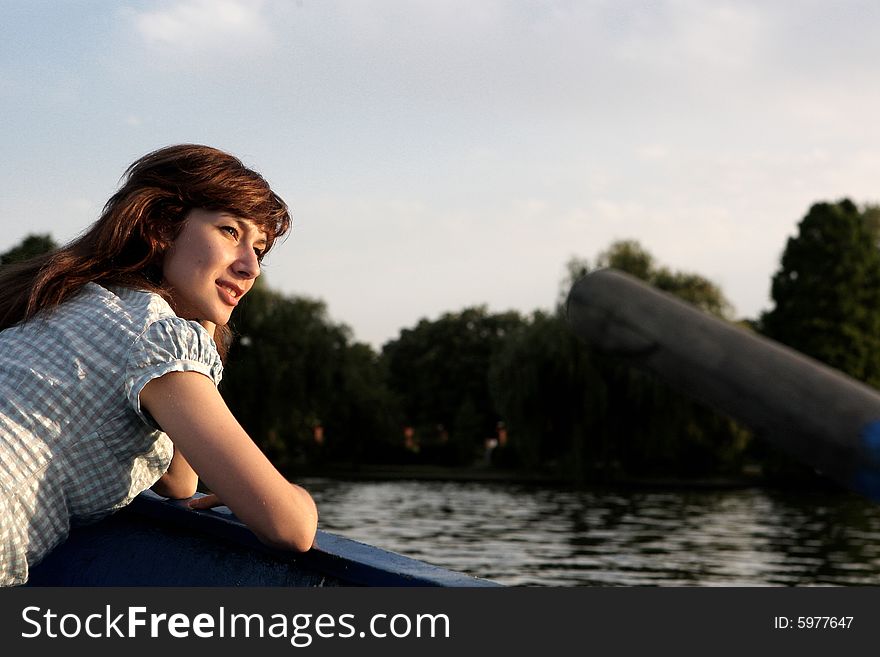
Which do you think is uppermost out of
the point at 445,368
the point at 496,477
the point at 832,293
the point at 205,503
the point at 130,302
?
the point at 832,293

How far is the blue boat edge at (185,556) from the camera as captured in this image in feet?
6.86

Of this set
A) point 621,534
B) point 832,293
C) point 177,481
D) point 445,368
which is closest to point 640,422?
point 621,534

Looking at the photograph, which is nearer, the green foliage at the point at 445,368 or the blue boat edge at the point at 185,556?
the blue boat edge at the point at 185,556

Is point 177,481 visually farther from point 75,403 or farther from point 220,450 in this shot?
point 220,450

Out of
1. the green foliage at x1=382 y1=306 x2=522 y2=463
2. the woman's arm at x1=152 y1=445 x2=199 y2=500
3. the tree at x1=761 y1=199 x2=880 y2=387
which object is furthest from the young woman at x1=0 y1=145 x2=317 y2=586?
the green foliage at x1=382 y1=306 x2=522 y2=463

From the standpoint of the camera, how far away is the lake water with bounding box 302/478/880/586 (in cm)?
1432

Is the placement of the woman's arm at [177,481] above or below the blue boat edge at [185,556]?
above

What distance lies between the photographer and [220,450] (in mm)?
1788

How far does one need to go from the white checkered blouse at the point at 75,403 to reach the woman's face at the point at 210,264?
0.15m

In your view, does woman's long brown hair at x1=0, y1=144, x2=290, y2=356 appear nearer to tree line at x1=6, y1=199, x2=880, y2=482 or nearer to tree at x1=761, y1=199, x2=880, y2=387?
tree line at x1=6, y1=199, x2=880, y2=482

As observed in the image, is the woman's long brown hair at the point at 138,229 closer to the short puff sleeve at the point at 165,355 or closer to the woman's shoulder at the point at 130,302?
the woman's shoulder at the point at 130,302

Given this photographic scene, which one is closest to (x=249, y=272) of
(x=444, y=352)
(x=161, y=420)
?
(x=161, y=420)

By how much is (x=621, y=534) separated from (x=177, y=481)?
17.4m

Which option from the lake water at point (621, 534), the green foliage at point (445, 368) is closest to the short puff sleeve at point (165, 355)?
the lake water at point (621, 534)
